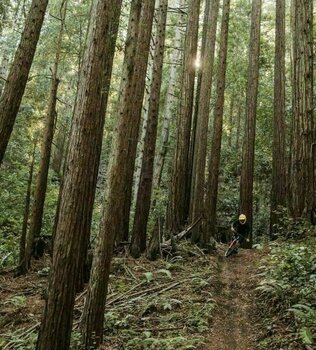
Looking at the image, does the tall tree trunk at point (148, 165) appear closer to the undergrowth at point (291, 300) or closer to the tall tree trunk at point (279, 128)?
the undergrowth at point (291, 300)

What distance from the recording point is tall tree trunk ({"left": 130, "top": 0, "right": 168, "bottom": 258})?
35.7ft

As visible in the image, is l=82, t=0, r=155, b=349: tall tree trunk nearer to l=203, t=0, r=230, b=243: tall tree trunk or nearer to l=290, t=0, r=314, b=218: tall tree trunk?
l=290, t=0, r=314, b=218: tall tree trunk

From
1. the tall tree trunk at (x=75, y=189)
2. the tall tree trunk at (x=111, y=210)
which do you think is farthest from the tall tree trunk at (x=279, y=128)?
the tall tree trunk at (x=75, y=189)

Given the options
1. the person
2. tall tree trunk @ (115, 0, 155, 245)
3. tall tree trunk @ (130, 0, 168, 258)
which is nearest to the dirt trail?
the person

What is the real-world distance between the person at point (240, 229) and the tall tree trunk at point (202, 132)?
1168 mm

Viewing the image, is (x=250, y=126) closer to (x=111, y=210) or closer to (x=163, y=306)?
(x=163, y=306)

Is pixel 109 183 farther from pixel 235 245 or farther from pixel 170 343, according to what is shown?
pixel 235 245

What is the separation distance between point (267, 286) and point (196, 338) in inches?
84.6

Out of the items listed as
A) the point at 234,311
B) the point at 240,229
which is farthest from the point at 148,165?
the point at 234,311

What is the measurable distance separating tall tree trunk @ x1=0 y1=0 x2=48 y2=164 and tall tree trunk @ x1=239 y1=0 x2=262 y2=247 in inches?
354

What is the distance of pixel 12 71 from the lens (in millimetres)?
8000

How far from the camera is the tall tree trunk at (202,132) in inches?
492

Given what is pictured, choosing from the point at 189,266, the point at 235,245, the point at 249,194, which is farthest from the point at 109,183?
the point at 249,194

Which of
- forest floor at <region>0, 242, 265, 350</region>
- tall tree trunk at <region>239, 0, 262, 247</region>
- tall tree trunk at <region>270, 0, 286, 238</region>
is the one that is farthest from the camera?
tall tree trunk at <region>270, 0, 286, 238</region>
